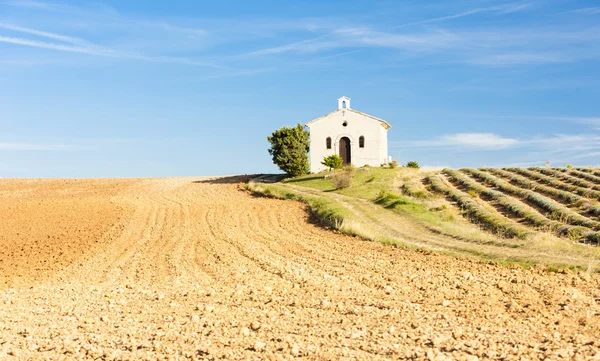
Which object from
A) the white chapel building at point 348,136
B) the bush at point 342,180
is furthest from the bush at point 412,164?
the bush at point 342,180

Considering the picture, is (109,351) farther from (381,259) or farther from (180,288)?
(381,259)

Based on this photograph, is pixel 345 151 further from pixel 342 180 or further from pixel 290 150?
pixel 342 180

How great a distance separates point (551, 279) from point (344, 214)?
39.3 ft

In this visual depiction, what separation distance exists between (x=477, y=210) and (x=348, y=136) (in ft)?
75.9

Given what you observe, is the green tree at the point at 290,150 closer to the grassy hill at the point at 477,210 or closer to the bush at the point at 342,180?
the grassy hill at the point at 477,210

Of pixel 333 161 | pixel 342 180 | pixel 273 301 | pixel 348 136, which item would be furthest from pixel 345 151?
pixel 273 301

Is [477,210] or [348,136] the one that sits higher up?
[348,136]

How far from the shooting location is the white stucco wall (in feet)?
155

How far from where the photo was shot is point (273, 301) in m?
11.2

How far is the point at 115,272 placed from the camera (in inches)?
660

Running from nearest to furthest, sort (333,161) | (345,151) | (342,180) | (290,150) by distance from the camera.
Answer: (342,180), (333,161), (290,150), (345,151)

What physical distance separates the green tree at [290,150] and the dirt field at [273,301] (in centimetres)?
2226

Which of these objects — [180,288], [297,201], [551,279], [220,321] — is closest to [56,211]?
[297,201]

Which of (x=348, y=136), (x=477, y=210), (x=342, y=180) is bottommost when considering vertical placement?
(x=477, y=210)
